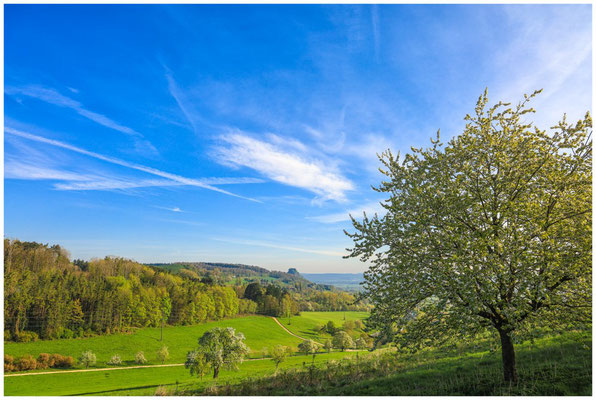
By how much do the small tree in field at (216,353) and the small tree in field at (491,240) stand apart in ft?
124

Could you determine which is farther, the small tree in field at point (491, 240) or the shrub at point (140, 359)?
the shrub at point (140, 359)

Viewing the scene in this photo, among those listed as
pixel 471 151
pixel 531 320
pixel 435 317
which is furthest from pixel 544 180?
pixel 435 317

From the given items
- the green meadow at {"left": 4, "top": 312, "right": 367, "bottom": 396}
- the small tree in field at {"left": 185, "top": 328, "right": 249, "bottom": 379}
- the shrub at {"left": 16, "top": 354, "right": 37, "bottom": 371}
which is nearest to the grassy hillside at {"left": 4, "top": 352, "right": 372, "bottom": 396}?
the green meadow at {"left": 4, "top": 312, "right": 367, "bottom": 396}

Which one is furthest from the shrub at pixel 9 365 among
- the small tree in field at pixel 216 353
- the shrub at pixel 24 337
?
the small tree in field at pixel 216 353

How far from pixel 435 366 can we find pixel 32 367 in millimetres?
80317

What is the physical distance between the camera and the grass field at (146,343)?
71625 millimetres

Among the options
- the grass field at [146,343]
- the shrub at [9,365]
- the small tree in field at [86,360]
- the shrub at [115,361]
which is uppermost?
the shrub at [9,365]

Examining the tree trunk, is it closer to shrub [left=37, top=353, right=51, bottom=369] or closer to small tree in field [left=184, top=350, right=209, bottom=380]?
small tree in field [left=184, top=350, right=209, bottom=380]

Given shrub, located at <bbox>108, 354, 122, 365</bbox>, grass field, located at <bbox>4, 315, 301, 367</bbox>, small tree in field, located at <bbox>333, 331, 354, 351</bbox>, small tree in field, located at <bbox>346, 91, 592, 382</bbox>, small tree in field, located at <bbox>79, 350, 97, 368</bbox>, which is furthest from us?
small tree in field, located at <bbox>333, 331, 354, 351</bbox>

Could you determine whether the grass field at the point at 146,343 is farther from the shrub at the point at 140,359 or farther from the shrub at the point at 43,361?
the shrub at the point at 43,361

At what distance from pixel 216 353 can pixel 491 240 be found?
1662 inches


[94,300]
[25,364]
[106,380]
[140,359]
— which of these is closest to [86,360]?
[25,364]

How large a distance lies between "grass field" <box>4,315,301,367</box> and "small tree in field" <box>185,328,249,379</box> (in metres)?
37.7

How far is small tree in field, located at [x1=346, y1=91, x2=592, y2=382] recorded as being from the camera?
937 cm
